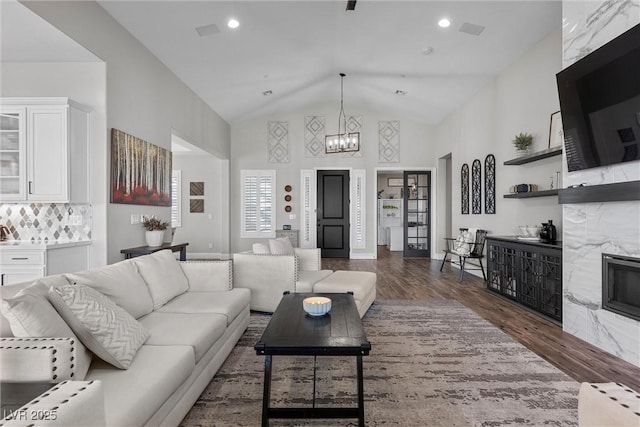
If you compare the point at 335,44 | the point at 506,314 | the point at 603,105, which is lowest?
the point at 506,314

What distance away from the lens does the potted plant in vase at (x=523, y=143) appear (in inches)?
177

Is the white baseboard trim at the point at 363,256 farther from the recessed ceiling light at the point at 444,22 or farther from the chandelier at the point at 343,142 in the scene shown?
the recessed ceiling light at the point at 444,22

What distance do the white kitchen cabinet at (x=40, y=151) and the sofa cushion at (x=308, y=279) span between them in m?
2.53

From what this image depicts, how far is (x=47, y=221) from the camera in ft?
11.8

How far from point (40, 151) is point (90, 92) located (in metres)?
0.82

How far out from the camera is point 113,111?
12.2 ft

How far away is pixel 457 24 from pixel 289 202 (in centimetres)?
538

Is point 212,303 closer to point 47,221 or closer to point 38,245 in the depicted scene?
point 38,245

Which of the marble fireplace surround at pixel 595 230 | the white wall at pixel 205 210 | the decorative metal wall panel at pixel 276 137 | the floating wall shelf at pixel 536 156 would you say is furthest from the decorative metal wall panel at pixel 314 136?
the marble fireplace surround at pixel 595 230

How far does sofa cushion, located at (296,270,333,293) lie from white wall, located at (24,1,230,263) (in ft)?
7.07

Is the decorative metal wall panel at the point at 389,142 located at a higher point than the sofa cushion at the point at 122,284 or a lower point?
higher

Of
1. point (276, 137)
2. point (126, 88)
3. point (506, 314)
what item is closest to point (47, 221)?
point (126, 88)

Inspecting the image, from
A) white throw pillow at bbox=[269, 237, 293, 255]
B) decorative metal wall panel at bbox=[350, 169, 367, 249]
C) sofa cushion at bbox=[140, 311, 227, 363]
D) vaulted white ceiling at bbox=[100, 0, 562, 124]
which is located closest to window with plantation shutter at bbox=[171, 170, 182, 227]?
vaulted white ceiling at bbox=[100, 0, 562, 124]

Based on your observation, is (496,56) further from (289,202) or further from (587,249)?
(289,202)
